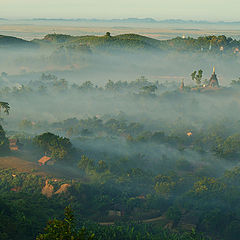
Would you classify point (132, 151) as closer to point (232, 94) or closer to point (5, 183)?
point (5, 183)

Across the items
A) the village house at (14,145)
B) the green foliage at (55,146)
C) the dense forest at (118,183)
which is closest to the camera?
the dense forest at (118,183)

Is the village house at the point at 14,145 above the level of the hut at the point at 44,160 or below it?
above

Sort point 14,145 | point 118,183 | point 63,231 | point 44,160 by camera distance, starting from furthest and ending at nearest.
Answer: point 14,145 → point 44,160 → point 118,183 → point 63,231

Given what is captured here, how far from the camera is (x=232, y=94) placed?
19538 centimetres

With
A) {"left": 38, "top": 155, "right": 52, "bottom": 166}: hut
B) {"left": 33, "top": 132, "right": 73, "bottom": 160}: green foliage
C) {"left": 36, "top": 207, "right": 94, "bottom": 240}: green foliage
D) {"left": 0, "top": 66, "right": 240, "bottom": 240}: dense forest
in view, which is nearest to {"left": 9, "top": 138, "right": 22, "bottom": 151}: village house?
{"left": 0, "top": 66, "right": 240, "bottom": 240}: dense forest

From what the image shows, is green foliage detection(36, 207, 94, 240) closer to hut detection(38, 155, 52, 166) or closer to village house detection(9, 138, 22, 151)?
hut detection(38, 155, 52, 166)

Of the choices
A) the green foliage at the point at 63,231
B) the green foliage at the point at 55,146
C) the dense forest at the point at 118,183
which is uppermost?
the green foliage at the point at 63,231

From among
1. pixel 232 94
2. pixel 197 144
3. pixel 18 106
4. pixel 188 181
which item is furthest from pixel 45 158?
pixel 232 94

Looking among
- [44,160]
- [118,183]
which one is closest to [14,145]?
[44,160]

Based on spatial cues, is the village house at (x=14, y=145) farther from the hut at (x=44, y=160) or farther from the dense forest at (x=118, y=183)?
the hut at (x=44, y=160)

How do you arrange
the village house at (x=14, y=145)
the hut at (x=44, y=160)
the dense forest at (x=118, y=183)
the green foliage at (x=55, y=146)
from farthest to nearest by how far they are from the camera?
the village house at (x=14, y=145) < the green foliage at (x=55, y=146) < the hut at (x=44, y=160) < the dense forest at (x=118, y=183)

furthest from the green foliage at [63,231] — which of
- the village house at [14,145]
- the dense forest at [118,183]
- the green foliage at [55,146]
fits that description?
the village house at [14,145]

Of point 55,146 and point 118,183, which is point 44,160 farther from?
point 118,183

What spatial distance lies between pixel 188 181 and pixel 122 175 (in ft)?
46.1
